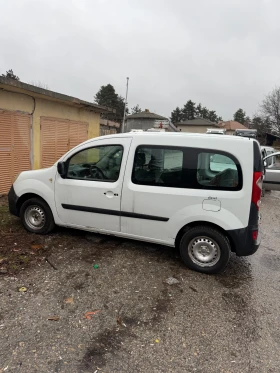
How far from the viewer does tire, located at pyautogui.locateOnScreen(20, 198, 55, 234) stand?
14.8 feet

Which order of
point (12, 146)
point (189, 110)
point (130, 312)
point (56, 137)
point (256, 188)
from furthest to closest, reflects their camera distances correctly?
point (189, 110) < point (56, 137) < point (12, 146) < point (256, 188) < point (130, 312)

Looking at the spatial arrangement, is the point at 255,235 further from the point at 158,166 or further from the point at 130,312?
the point at 130,312

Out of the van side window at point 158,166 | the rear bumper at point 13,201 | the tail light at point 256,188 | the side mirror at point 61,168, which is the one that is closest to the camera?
the tail light at point 256,188

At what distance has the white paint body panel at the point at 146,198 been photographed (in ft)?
11.1

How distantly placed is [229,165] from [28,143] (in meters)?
6.35

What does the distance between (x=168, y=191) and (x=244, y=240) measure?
1.16 meters

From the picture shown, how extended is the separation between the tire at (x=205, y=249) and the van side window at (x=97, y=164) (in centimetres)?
137

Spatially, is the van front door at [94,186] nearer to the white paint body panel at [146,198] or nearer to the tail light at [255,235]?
the white paint body panel at [146,198]

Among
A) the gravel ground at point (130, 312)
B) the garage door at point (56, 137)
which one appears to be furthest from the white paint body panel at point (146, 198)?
the garage door at point (56, 137)

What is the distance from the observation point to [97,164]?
13.6 feet

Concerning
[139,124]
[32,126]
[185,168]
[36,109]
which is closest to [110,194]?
[185,168]

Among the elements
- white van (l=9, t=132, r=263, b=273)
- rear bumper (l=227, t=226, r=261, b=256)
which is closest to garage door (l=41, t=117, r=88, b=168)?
white van (l=9, t=132, r=263, b=273)

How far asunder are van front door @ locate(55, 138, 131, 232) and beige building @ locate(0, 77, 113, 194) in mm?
3561

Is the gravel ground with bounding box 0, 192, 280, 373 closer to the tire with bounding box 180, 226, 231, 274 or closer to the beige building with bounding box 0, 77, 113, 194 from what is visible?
the tire with bounding box 180, 226, 231, 274
